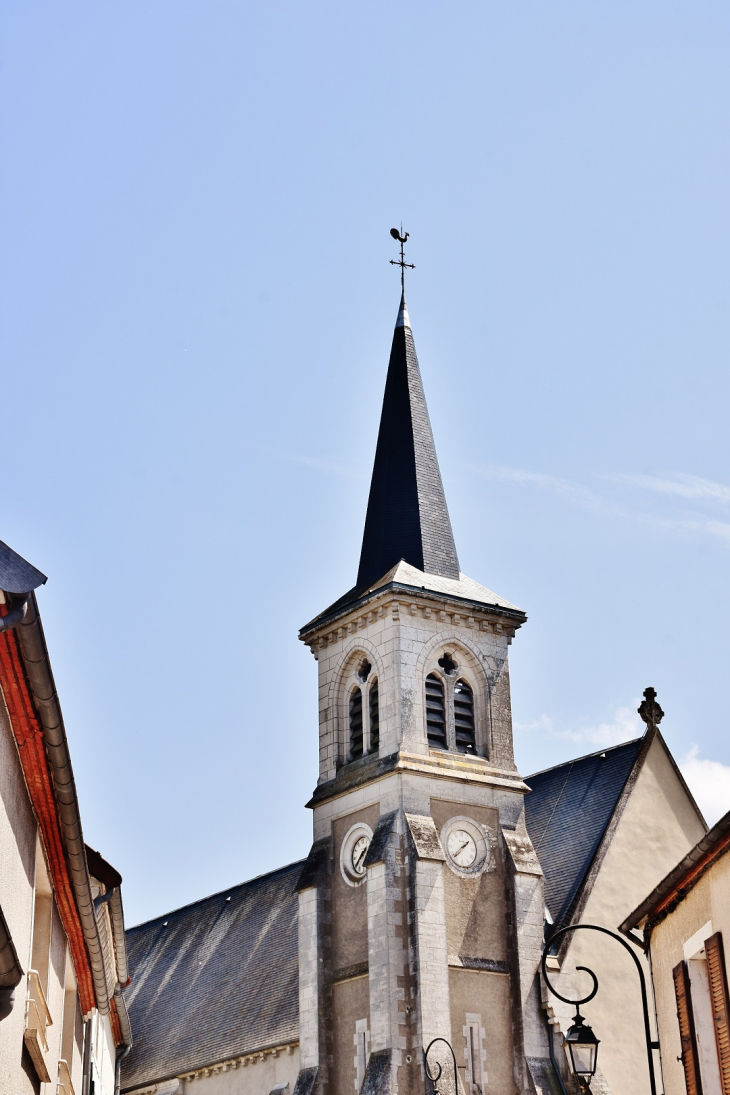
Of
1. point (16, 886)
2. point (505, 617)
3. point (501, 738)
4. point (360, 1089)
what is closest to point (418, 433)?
point (505, 617)

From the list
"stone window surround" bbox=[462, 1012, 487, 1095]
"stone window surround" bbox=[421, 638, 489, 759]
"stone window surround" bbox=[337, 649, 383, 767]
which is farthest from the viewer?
"stone window surround" bbox=[337, 649, 383, 767]

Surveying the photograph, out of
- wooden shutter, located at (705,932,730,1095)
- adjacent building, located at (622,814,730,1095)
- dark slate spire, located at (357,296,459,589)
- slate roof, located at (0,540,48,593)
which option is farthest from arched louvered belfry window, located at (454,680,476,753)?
slate roof, located at (0,540,48,593)

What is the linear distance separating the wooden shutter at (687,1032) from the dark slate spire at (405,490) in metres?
20.3

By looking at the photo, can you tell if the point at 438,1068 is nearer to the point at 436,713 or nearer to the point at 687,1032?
the point at 436,713

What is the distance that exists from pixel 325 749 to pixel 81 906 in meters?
20.1

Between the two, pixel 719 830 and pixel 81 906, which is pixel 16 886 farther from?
pixel 719 830

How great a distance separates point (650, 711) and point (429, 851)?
638 cm

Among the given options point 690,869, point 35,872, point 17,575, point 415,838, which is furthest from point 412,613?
point 17,575

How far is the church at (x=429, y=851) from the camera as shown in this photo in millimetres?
28078

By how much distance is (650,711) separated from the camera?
32.2 m

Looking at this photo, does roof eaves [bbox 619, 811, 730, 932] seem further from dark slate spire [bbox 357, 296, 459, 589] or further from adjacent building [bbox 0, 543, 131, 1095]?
dark slate spire [bbox 357, 296, 459, 589]

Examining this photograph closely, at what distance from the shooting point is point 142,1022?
4162 centimetres

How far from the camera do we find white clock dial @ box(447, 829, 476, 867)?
29.8 m

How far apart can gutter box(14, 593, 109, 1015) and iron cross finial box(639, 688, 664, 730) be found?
2055cm
